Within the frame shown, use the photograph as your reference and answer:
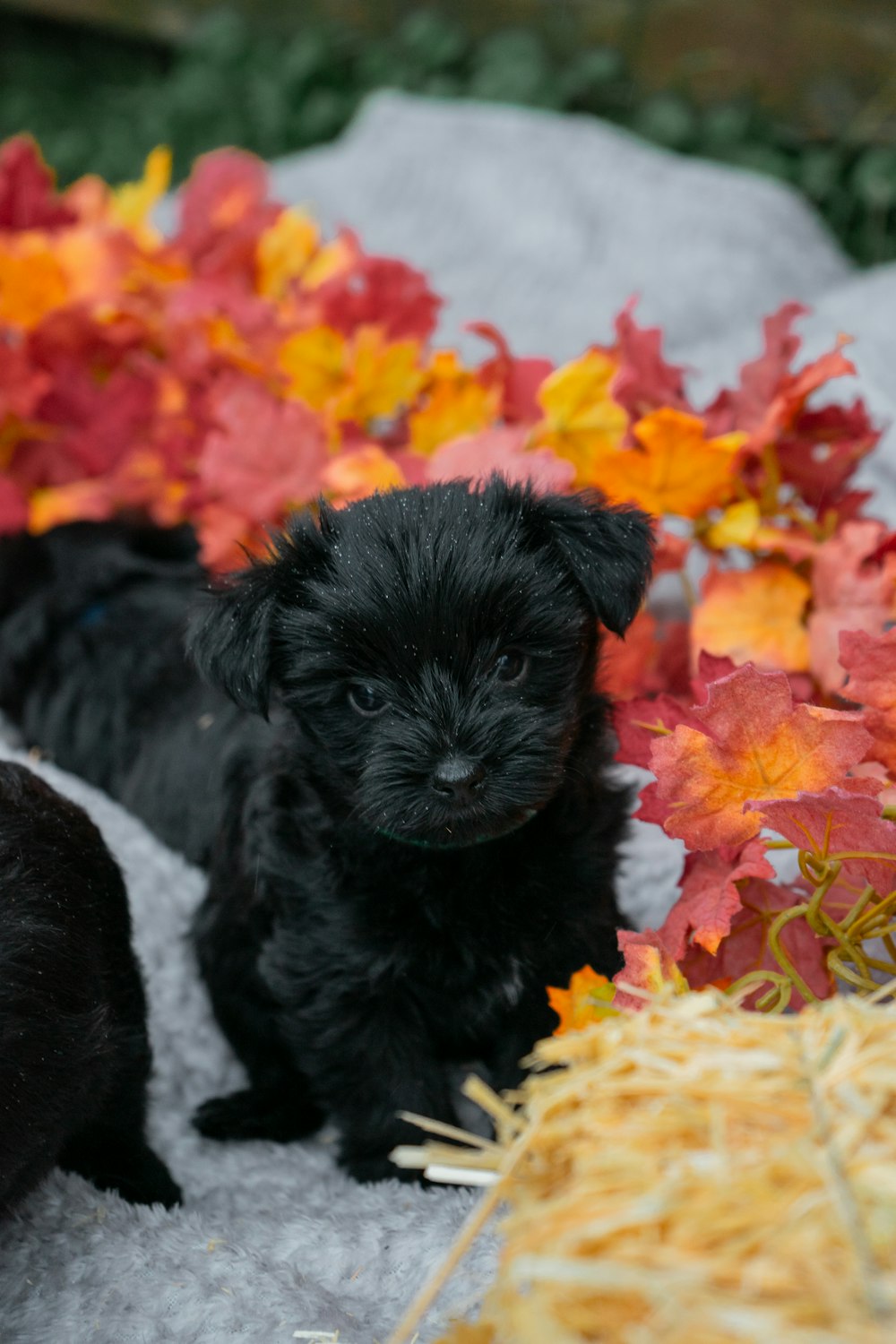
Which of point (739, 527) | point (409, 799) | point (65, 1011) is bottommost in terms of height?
point (65, 1011)

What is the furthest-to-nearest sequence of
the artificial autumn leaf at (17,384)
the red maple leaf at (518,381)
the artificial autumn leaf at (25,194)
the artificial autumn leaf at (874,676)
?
the artificial autumn leaf at (25,194)
the artificial autumn leaf at (17,384)
the red maple leaf at (518,381)
the artificial autumn leaf at (874,676)

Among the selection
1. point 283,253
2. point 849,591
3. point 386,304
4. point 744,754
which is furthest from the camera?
point 283,253

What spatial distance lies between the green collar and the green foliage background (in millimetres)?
3266

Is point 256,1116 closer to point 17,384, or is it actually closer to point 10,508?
point 10,508

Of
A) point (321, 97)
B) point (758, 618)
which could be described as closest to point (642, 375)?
point (758, 618)

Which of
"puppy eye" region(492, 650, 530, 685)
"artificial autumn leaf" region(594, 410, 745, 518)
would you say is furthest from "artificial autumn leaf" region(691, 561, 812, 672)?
"puppy eye" region(492, 650, 530, 685)

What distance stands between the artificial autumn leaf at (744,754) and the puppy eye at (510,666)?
1.03ft

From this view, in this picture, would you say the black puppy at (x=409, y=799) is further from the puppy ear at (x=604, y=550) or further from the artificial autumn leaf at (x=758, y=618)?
the artificial autumn leaf at (x=758, y=618)

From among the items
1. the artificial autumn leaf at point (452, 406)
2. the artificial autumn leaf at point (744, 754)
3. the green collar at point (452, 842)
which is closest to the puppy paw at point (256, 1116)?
the green collar at point (452, 842)

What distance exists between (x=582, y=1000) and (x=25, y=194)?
2786 mm

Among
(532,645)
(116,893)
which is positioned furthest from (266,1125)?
(532,645)

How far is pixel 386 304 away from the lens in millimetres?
2879

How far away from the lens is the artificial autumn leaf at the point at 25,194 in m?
3.39

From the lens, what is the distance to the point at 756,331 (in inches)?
127
